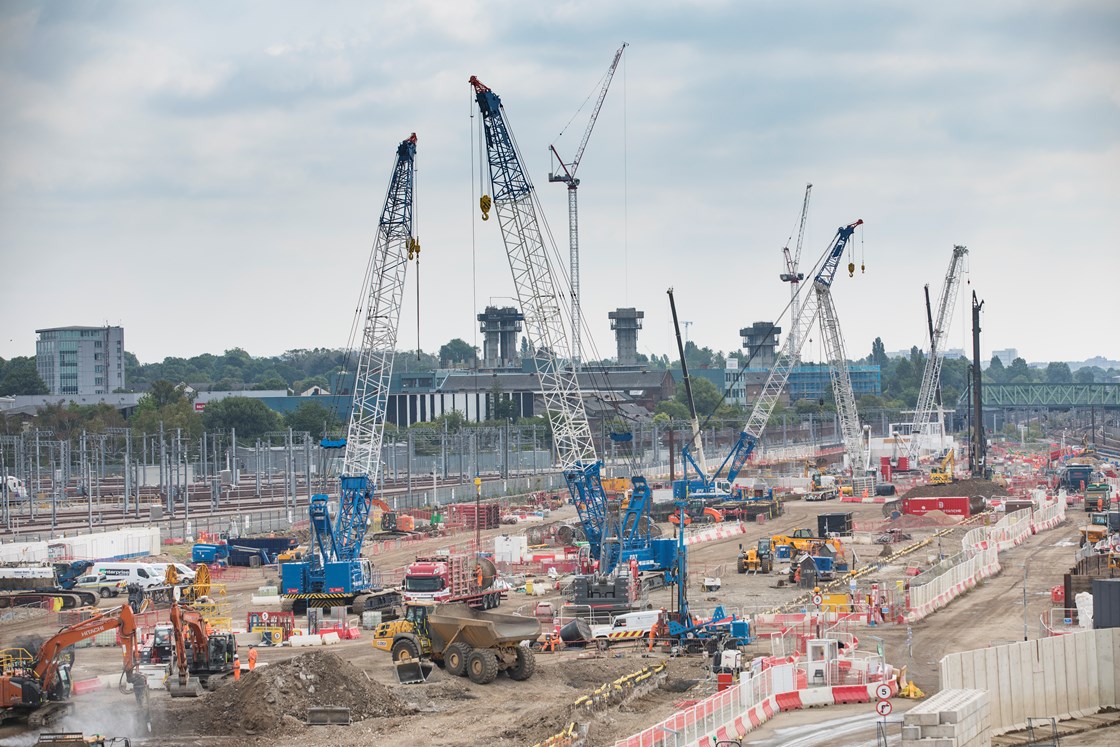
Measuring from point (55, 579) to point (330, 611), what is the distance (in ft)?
52.7

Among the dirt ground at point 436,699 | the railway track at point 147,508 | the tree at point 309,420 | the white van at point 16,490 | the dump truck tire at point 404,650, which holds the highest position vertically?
the tree at point 309,420

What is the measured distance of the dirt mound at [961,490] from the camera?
350 ft

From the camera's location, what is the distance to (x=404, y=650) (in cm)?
3978

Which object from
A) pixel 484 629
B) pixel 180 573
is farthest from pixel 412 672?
pixel 180 573

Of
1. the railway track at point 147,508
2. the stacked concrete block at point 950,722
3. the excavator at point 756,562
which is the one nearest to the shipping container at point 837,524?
the excavator at point 756,562

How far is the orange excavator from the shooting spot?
33062mm

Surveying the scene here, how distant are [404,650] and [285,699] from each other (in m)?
6.28

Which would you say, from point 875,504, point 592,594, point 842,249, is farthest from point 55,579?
point 842,249

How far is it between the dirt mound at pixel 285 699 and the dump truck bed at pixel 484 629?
3.39m

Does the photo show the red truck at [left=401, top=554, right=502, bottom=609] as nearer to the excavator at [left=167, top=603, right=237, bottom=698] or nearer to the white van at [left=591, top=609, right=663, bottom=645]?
the white van at [left=591, top=609, right=663, bottom=645]

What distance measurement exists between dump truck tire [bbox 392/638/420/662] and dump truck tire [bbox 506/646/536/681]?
9.75ft

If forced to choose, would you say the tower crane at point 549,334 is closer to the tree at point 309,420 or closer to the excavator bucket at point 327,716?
the excavator bucket at point 327,716

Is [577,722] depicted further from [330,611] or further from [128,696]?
[330,611]

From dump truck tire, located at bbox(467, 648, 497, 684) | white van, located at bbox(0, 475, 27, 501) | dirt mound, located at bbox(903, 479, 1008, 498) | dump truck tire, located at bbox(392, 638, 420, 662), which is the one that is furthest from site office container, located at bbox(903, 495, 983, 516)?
white van, located at bbox(0, 475, 27, 501)
